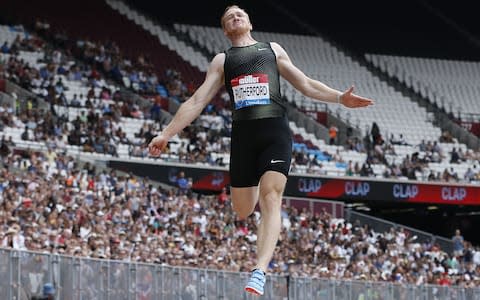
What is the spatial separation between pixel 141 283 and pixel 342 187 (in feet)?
72.9

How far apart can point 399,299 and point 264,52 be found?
45.3ft

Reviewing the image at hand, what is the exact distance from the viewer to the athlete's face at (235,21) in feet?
29.6

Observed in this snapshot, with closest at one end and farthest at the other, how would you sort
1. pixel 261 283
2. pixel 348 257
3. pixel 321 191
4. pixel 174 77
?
pixel 261 283 < pixel 348 257 < pixel 321 191 < pixel 174 77

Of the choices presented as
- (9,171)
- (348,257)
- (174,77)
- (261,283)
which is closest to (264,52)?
(261,283)

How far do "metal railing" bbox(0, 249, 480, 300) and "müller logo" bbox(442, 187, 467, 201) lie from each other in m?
18.5

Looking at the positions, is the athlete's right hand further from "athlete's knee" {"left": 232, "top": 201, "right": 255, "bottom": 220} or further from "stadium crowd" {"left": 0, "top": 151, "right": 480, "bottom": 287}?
"stadium crowd" {"left": 0, "top": 151, "right": 480, "bottom": 287}

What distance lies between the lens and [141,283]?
17.4 m

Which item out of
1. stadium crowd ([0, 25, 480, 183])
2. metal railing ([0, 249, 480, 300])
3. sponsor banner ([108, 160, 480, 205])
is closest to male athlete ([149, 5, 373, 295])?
metal railing ([0, 249, 480, 300])

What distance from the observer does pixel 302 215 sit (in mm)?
32188

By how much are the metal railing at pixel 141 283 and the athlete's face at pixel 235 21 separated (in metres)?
6.20

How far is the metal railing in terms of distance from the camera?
14.5m

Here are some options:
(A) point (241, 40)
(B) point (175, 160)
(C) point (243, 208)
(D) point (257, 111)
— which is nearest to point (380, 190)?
(B) point (175, 160)

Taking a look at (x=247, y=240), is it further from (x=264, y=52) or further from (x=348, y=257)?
(x=264, y=52)

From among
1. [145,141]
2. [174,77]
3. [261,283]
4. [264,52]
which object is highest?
[174,77]
